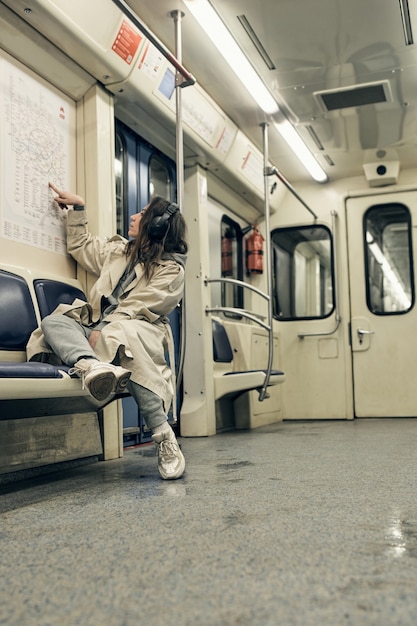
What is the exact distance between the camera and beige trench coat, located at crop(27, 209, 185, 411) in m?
2.53

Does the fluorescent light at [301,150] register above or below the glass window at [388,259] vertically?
above

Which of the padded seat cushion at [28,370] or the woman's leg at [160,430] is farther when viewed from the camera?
the woman's leg at [160,430]

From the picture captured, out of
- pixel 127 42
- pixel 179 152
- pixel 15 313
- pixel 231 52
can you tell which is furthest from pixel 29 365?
pixel 231 52

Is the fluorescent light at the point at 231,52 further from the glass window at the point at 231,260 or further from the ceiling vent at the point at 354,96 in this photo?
the glass window at the point at 231,260

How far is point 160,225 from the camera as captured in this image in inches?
117

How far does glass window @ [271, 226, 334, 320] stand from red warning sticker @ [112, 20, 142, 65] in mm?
3287

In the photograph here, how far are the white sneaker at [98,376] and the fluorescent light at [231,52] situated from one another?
2103 mm

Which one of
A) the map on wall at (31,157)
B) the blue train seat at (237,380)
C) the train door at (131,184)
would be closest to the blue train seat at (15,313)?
the map on wall at (31,157)

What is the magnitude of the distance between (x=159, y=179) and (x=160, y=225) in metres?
1.63

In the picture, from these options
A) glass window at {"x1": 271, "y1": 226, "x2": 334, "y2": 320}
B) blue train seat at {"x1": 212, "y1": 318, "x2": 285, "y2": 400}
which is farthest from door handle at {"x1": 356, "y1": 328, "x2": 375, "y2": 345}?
blue train seat at {"x1": 212, "y1": 318, "x2": 285, "y2": 400}

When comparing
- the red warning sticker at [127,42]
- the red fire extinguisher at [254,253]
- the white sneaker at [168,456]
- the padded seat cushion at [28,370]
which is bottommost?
the white sneaker at [168,456]

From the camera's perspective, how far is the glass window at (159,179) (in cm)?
438

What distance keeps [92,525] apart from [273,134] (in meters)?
4.00

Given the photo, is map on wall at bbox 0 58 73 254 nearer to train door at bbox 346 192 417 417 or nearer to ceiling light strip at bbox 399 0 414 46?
ceiling light strip at bbox 399 0 414 46
